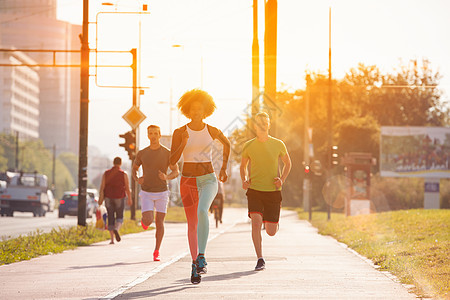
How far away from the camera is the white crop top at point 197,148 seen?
10.2 m

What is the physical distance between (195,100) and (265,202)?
80.2 inches

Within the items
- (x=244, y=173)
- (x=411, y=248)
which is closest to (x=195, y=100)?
(x=244, y=173)

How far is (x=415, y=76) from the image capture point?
85.4m

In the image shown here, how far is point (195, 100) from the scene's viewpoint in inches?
412

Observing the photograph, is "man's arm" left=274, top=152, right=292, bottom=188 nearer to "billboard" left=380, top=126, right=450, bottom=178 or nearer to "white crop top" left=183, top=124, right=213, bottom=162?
"white crop top" left=183, top=124, right=213, bottom=162

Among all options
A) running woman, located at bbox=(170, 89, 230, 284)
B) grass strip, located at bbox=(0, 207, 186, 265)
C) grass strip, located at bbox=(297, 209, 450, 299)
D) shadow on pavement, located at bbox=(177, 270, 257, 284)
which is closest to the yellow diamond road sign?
grass strip, located at bbox=(0, 207, 186, 265)

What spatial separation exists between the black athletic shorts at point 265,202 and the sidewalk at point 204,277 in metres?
0.75

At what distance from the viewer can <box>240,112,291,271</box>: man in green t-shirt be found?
1173cm

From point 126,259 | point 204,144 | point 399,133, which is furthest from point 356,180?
point 204,144

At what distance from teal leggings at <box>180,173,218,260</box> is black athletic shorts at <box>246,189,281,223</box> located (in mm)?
1532

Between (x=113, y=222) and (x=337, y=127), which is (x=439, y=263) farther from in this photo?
(x=337, y=127)

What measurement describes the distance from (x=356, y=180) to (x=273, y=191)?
32830 millimetres

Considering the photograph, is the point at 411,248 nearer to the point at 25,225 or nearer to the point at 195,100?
the point at 195,100

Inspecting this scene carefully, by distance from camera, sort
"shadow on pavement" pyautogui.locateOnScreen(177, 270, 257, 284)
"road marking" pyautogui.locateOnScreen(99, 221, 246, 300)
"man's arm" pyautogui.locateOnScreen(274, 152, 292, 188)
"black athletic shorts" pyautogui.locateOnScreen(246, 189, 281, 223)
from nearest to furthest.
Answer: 1. "road marking" pyautogui.locateOnScreen(99, 221, 246, 300)
2. "shadow on pavement" pyautogui.locateOnScreen(177, 270, 257, 284)
3. "man's arm" pyautogui.locateOnScreen(274, 152, 292, 188)
4. "black athletic shorts" pyautogui.locateOnScreen(246, 189, 281, 223)
